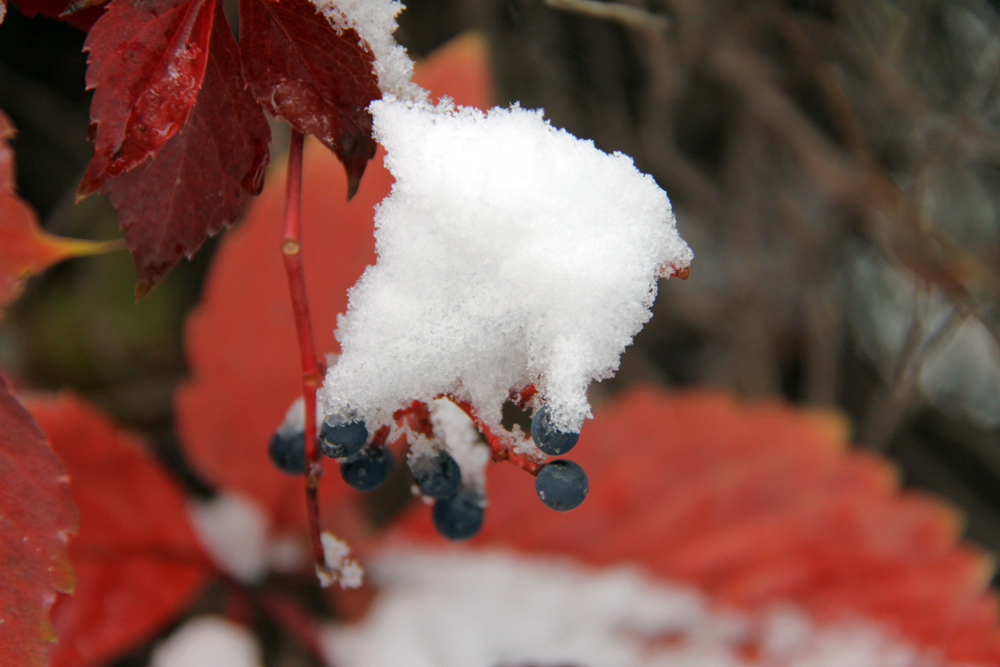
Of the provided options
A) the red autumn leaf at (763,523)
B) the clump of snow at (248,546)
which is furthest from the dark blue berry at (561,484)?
the clump of snow at (248,546)

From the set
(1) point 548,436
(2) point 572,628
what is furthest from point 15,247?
(2) point 572,628

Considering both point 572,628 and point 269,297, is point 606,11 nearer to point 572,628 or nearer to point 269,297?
point 269,297

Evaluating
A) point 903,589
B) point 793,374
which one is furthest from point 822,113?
point 903,589

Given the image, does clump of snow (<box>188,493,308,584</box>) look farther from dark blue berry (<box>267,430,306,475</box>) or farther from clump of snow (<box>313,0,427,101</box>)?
clump of snow (<box>313,0,427,101</box>)

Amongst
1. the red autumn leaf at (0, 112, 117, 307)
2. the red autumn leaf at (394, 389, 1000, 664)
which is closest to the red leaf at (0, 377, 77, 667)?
the red autumn leaf at (0, 112, 117, 307)

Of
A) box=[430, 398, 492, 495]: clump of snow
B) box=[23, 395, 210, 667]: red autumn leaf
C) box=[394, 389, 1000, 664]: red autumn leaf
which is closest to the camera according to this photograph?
box=[430, 398, 492, 495]: clump of snow

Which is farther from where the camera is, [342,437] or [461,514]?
[461,514]
